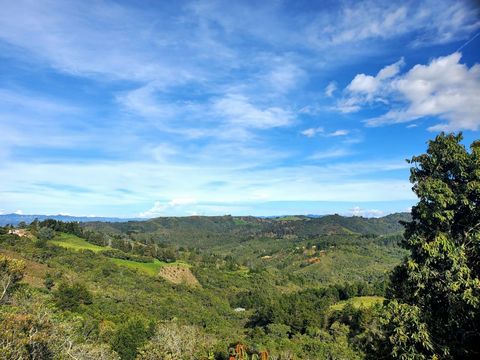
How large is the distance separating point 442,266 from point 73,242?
439 feet

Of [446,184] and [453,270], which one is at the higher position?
[446,184]

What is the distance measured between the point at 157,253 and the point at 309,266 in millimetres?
88996

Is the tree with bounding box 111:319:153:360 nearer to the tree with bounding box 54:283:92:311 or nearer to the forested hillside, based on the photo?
the forested hillside

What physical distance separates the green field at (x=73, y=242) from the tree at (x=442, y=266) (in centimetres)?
11844

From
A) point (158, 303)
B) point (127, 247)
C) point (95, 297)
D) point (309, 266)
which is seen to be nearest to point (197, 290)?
point (158, 303)

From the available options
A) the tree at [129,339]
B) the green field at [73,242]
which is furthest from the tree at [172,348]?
the green field at [73,242]

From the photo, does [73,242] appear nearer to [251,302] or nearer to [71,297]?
[251,302]

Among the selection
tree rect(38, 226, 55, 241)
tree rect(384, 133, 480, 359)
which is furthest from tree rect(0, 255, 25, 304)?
tree rect(38, 226, 55, 241)

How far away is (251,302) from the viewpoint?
10838 centimetres

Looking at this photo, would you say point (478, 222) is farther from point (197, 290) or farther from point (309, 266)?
point (309, 266)

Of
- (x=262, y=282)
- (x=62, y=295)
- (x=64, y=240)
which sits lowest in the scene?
(x=262, y=282)

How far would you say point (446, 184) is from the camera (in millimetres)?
14969

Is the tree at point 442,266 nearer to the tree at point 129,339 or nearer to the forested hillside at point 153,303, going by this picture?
the forested hillside at point 153,303

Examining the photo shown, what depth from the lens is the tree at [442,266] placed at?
1342cm
